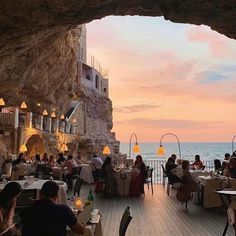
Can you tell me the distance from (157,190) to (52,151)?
38.4ft

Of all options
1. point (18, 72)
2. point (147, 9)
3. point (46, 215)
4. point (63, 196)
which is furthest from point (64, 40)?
point (46, 215)

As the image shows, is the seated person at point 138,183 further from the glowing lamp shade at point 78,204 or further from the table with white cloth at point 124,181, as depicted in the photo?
the glowing lamp shade at point 78,204

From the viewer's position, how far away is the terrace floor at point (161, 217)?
7598 millimetres

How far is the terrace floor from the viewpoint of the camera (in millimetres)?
7598

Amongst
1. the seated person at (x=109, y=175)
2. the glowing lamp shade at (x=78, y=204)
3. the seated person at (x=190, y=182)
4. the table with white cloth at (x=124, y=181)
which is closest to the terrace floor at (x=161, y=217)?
the seated person at (x=190, y=182)

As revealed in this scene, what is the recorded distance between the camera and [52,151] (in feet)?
78.7

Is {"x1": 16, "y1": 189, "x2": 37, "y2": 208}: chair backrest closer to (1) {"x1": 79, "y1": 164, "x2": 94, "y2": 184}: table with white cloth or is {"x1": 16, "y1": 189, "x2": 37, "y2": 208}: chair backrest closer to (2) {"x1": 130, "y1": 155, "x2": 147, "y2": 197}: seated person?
A: (2) {"x1": 130, "y1": 155, "x2": 147, "y2": 197}: seated person

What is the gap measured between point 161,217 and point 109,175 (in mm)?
4110

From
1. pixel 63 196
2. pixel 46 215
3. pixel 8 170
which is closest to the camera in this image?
pixel 46 215

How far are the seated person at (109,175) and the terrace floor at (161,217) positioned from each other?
2.38 ft

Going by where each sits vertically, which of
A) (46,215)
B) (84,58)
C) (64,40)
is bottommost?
(46,215)

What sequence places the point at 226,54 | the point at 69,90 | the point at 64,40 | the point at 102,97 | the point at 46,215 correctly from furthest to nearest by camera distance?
the point at 102,97 < the point at 69,90 < the point at 64,40 < the point at 226,54 < the point at 46,215

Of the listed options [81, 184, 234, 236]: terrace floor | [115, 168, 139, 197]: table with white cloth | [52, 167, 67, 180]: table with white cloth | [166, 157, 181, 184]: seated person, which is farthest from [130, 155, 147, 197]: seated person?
[52, 167, 67, 180]: table with white cloth

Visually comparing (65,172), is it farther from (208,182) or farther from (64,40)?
(64,40)
